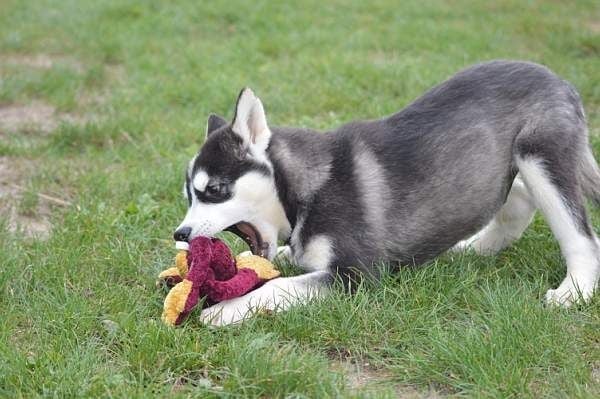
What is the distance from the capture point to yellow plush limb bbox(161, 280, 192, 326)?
12.2ft

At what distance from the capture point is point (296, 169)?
4.07m

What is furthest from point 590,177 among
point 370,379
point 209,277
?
point 209,277

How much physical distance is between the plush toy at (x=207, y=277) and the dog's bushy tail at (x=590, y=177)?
5.69 ft

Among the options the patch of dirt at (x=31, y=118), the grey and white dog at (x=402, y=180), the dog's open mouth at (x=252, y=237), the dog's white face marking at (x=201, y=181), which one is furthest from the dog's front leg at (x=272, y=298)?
the patch of dirt at (x=31, y=118)

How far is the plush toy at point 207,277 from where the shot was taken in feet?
12.3

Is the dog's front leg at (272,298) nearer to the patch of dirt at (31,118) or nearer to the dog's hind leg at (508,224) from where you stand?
the dog's hind leg at (508,224)

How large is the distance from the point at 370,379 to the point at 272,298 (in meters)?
0.65

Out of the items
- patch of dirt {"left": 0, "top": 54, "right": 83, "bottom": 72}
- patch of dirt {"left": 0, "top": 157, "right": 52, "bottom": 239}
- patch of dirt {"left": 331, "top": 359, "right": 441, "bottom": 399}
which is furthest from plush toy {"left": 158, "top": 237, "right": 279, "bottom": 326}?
patch of dirt {"left": 0, "top": 54, "right": 83, "bottom": 72}

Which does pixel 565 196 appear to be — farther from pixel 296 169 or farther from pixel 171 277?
pixel 171 277

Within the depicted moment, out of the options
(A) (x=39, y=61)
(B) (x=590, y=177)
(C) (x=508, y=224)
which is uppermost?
(B) (x=590, y=177)

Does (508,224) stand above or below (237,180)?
below

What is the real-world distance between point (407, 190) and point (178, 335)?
1.39 m

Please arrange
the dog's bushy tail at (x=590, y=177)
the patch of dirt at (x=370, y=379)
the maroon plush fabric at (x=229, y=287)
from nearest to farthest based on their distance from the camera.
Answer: the patch of dirt at (x=370, y=379), the maroon plush fabric at (x=229, y=287), the dog's bushy tail at (x=590, y=177)

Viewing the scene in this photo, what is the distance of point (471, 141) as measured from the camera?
13.8 ft
